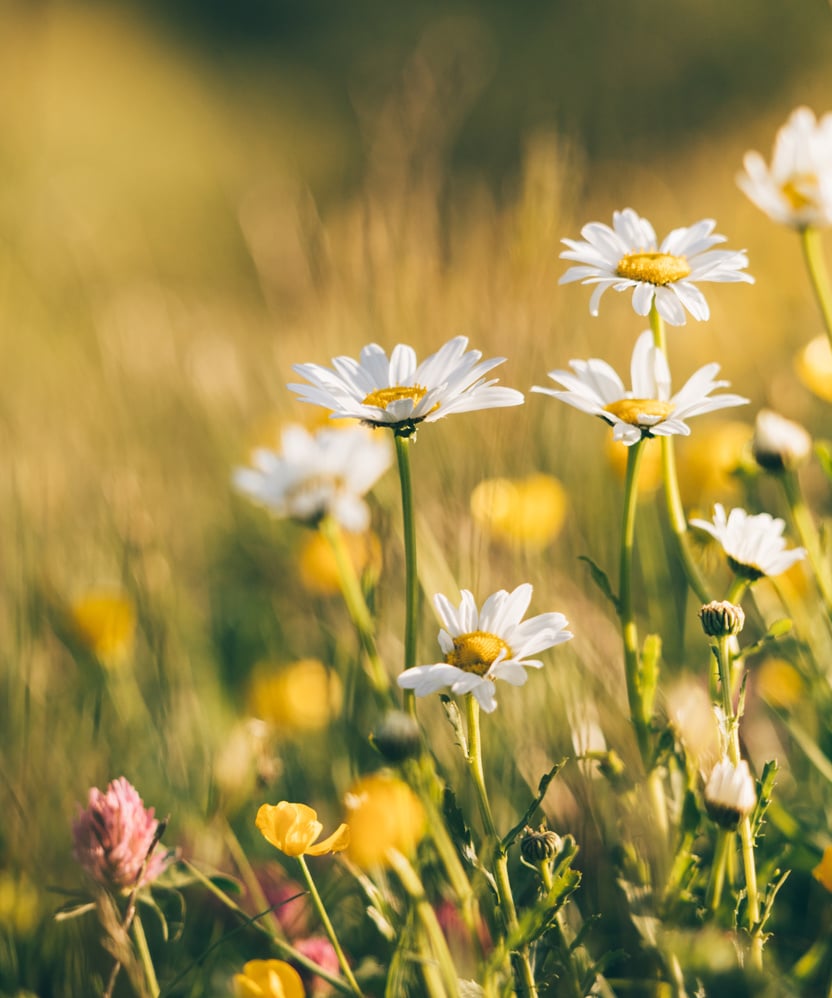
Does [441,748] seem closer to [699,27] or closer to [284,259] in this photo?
[284,259]

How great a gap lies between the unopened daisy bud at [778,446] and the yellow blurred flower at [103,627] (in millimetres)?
903

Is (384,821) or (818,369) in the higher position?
(818,369)

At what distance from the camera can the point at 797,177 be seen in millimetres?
864

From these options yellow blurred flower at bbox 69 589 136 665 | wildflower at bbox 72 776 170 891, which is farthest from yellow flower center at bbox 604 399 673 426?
yellow blurred flower at bbox 69 589 136 665

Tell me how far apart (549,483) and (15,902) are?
2.85ft

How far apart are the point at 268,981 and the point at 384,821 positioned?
0.71 feet

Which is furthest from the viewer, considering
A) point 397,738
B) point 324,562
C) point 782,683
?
point 324,562

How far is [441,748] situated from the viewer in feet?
3.37

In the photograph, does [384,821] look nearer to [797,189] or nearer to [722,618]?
[722,618]

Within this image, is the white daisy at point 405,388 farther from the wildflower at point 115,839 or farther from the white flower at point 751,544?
the wildflower at point 115,839

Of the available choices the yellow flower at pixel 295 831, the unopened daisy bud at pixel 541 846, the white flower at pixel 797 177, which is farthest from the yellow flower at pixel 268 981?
the white flower at pixel 797 177

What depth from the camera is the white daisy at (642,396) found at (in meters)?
0.69

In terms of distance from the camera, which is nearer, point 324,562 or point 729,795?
point 729,795

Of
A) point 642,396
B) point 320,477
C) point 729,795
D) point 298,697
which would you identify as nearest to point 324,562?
point 298,697
